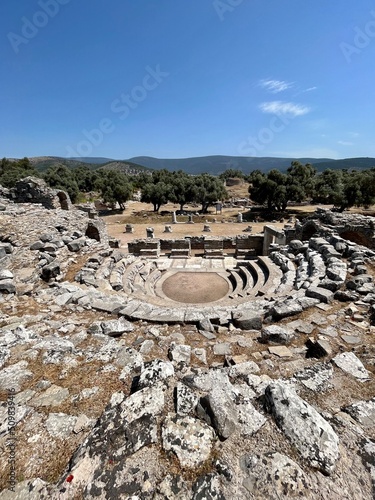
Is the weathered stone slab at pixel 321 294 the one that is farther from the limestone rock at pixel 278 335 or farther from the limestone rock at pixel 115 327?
the limestone rock at pixel 115 327

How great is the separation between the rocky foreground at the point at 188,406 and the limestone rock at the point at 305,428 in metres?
0.01

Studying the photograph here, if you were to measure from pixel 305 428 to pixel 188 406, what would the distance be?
128 cm

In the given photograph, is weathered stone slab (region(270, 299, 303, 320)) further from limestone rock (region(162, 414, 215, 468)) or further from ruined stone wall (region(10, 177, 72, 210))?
ruined stone wall (region(10, 177, 72, 210))

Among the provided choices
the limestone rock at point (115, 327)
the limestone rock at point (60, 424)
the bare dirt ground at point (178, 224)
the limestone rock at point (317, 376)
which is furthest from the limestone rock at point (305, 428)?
the bare dirt ground at point (178, 224)

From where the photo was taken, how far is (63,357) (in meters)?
4.17

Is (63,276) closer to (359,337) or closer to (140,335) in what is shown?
(140,335)

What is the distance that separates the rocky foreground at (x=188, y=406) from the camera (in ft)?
7.12

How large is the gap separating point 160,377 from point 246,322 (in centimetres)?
291

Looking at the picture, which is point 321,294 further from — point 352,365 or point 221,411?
point 221,411

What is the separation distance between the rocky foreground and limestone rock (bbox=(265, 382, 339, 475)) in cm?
1

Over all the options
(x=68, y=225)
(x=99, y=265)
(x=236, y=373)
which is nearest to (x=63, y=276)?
(x=99, y=265)

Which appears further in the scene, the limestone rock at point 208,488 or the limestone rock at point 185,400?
the limestone rock at point 185,400

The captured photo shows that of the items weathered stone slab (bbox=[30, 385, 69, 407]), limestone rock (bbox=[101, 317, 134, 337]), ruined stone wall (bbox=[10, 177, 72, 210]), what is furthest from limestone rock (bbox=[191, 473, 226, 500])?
ruined stone wall (bbox=[10, 177, 72, 210])

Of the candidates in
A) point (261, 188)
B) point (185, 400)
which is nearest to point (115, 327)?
point (185, 400)
